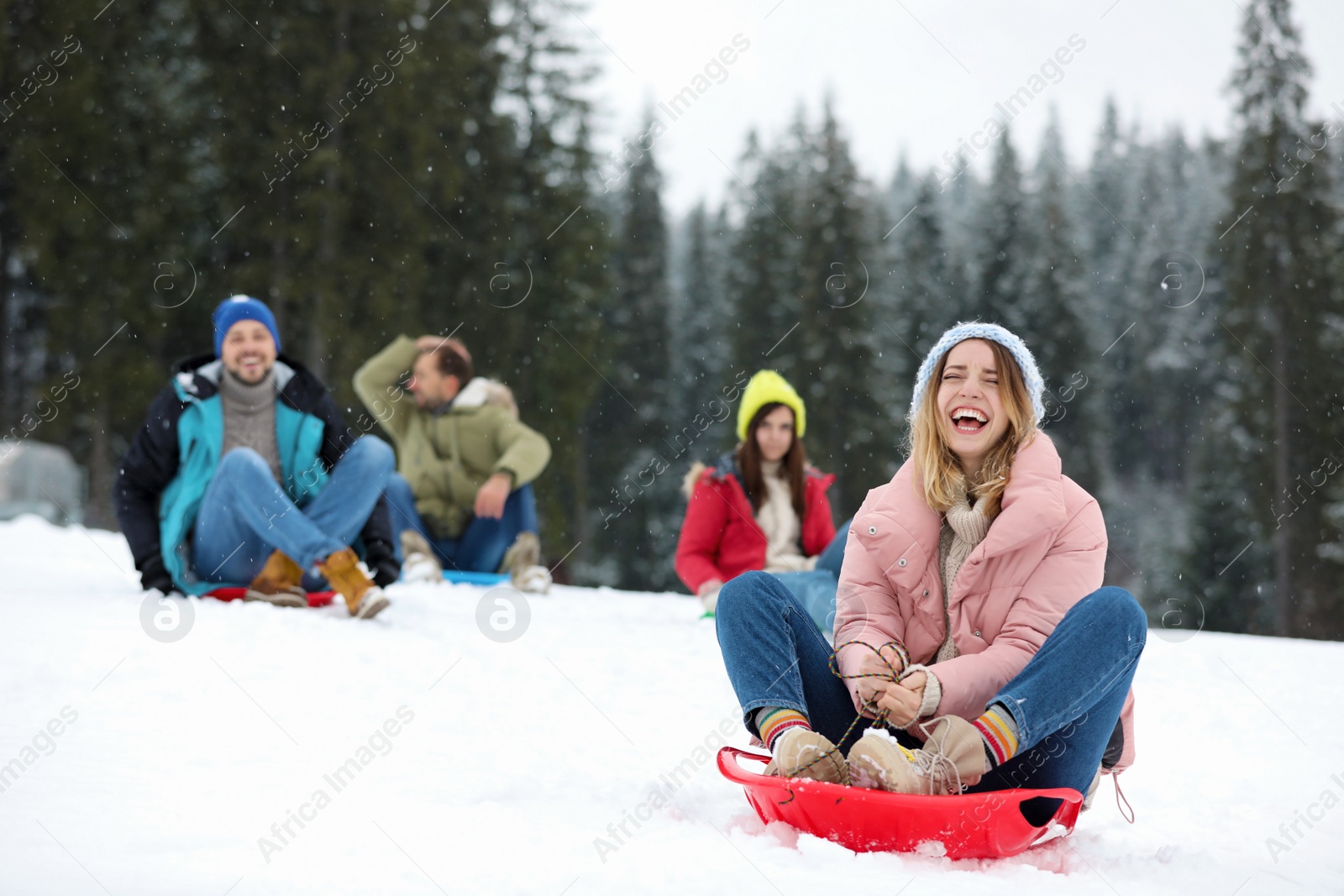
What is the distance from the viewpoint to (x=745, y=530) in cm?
532

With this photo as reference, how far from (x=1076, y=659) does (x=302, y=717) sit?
197cm

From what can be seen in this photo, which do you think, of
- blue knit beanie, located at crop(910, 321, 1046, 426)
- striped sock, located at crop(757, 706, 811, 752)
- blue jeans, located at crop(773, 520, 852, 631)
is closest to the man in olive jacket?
blue jeans, located at crop(773, 520, 852, 631)

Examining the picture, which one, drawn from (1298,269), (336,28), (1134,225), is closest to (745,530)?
(336,28)

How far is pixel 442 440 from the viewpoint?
6.34 meters

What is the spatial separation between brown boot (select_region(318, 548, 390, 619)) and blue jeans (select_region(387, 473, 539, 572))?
6.11 feet

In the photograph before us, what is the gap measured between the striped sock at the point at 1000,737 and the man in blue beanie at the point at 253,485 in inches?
111

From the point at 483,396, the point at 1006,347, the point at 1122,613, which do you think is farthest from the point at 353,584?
the point at 1122,613

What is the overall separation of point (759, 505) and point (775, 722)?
3.19 meters

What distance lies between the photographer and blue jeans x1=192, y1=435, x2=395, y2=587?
4.35m

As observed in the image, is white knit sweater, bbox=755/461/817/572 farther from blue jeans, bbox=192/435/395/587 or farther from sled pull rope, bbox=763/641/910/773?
sled pull rope, bbox=763/641/910/773

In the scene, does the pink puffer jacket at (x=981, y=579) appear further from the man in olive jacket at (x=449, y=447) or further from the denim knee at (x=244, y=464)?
the man in olive jacket at (x=449, y=447)

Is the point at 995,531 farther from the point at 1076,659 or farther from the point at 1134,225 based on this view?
the point at 1134,225

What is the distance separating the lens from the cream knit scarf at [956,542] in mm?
2379

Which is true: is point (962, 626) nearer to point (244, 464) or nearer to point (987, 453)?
point (987, 453)
